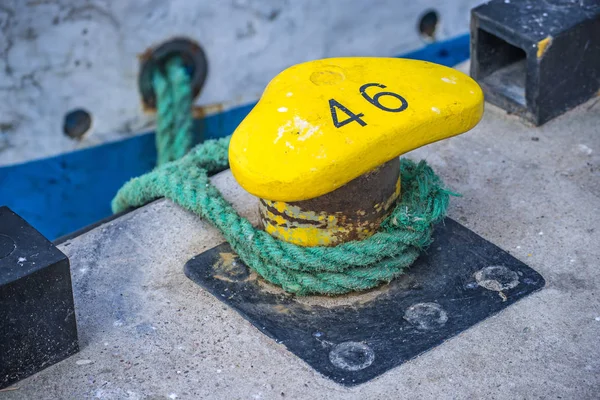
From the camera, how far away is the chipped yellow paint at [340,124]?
1.83 m

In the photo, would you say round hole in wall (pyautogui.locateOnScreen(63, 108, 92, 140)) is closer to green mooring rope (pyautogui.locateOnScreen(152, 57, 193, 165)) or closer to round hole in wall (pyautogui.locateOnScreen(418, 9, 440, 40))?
green mooring rope (pyautogui.locateOnScreen(152, 57, 193, 165))

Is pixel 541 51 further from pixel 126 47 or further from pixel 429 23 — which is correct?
pixel 429 23

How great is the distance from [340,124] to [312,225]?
0.29 metres

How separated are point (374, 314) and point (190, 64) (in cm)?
246

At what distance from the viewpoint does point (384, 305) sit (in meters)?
2.06

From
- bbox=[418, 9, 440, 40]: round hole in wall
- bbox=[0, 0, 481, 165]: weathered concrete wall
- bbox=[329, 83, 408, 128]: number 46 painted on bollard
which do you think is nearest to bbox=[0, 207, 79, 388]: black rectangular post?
bbox=[329, 83, 408, 128]: number 46 painted on bollard

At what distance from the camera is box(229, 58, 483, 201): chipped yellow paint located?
1.83 meters

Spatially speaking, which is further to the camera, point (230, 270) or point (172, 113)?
point (172, 113)

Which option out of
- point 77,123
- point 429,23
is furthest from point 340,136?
point 429,23

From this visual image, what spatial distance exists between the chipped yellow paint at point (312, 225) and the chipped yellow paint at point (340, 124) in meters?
0.17

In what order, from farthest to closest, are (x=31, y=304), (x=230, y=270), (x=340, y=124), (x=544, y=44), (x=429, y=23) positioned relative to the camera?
(x=429, y=23) → (x=544, y=44) → (x=230, y=270) → (x=340, y=124) → (x=31, y=304)

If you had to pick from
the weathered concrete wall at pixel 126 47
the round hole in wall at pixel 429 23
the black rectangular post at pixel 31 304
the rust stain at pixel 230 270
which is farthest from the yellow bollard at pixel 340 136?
the round hole in wall at pixel 429 23

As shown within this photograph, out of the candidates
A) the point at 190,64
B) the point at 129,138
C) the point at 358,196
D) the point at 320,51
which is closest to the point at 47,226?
the point at 129,138

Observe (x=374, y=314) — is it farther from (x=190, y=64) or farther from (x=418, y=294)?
(x=190, y=64)
